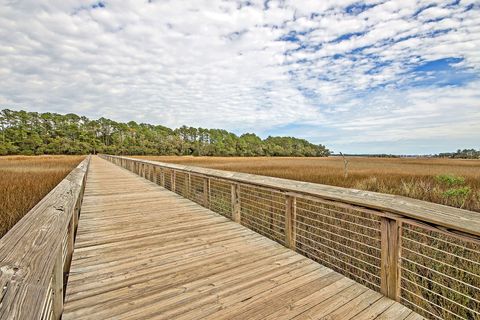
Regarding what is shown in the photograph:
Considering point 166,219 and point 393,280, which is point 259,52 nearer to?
point 166,219

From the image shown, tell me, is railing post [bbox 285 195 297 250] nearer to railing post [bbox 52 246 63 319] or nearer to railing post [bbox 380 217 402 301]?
railing post [bbox 380 217 402 301]

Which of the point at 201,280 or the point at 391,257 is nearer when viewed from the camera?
the point at 391,257

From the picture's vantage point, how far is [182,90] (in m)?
26.2

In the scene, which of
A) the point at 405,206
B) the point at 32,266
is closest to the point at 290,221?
the point at 405,206

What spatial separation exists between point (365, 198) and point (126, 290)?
2.27 m

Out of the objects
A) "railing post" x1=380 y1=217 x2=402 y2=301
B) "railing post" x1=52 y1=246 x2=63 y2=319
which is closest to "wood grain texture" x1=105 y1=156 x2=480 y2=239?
"railing post" x1=380 y1=217 x2=402 y2=301

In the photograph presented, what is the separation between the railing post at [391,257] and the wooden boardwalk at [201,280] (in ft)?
0.32

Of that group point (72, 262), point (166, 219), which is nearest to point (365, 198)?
point (72, 262)

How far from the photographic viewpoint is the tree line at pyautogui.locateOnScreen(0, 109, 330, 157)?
55.3 metres

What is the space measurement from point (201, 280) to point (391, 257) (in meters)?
1.70

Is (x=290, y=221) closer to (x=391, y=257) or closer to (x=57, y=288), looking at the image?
(x=391, y=257)

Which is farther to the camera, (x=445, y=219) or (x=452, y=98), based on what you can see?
(x=452, y=98)

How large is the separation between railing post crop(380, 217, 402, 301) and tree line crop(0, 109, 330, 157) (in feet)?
214

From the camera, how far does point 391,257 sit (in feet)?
6.57
